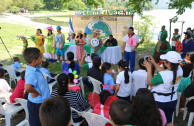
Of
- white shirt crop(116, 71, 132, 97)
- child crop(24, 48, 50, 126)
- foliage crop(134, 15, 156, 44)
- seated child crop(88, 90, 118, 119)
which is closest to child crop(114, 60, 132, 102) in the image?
white shirt crop(116, 71, 132, 97)

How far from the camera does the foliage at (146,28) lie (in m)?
11.7

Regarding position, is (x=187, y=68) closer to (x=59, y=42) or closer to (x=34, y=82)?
(x=34, y=82)

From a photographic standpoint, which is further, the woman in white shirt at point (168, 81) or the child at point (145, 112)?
the woman in white shirt at point (168, 81)

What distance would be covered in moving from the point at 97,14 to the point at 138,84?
6.79m

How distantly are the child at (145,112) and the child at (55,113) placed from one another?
695mm

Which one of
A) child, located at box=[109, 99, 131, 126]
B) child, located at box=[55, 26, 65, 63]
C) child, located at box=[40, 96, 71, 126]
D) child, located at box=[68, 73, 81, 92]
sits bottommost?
child, located at box=[68, 73, 81, 92]

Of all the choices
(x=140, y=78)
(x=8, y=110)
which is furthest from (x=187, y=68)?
(x=8, y=110)

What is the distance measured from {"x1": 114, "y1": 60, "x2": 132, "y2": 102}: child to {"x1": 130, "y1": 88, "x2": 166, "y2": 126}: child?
3.89 feet

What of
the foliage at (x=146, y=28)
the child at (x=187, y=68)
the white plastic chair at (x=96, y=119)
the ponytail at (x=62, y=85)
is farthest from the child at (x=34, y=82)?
the foliage at (x=146, y=28)

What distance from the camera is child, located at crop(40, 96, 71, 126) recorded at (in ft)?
3.51

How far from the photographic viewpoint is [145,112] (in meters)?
1.52

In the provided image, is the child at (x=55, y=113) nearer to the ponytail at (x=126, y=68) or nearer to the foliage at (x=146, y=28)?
the ponytail at (x=126, y=68)

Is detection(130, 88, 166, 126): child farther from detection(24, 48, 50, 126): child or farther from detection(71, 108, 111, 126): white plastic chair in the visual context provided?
detection(24, 48, 50, 126): child

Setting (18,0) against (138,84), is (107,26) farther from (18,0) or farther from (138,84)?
(18,0)
